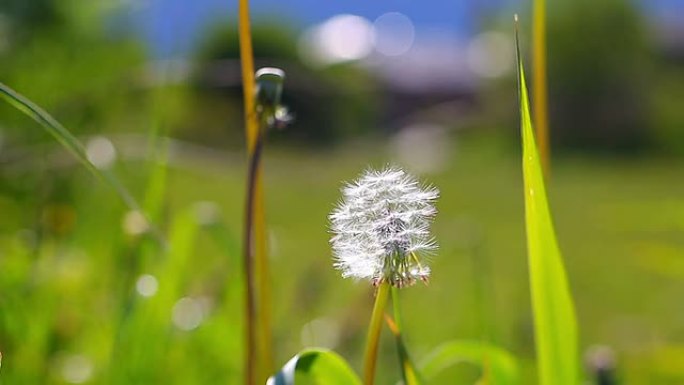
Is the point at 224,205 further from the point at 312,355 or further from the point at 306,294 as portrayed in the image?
the point at 312,355

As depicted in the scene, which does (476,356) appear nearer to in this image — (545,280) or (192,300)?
(545,280)

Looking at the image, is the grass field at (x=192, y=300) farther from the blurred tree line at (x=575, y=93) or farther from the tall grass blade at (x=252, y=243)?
the blurred tree line at (x=575, y=93)

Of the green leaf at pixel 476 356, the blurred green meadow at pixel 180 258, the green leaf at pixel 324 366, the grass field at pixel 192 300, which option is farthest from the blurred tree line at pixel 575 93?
the green leaf at pixel 324 366

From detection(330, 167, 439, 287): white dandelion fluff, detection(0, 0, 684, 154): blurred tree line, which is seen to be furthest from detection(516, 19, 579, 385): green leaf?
detection(0, 0, 684, 154): blurred tree line

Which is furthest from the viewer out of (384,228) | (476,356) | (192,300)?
(192,300)

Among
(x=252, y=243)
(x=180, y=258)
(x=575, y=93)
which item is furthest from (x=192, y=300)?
(x=575, y=93)

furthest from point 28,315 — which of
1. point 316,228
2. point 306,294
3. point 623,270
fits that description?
point 316,228
